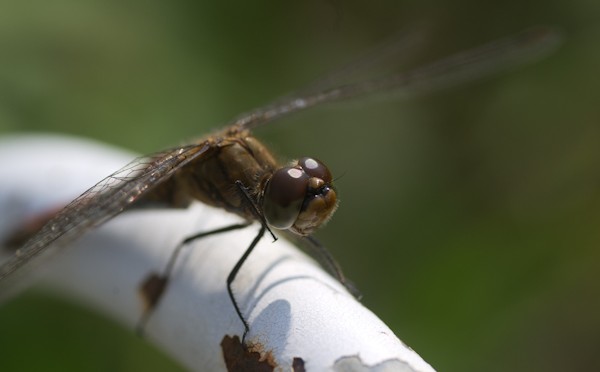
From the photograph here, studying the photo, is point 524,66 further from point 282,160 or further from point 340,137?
point 282,160

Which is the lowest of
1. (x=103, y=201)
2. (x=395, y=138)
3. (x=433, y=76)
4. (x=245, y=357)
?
(x=395, y=138)

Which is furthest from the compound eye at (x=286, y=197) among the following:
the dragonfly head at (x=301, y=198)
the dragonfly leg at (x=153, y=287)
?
the dragonfly leg at (x=153, y=287)

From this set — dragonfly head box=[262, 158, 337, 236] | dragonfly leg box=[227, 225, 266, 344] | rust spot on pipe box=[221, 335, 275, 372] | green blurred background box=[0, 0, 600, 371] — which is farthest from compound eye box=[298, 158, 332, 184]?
A: green blurred background box=[0, 0, 600, 371]

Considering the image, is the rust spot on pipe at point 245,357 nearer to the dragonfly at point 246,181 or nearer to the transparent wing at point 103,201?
the dragonfly at point 246,181

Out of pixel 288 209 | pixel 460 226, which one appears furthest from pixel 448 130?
pixel 288 209

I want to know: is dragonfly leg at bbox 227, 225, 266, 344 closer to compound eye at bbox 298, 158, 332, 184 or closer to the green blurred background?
→ compound eye at bbox 298, 158, 332, 184

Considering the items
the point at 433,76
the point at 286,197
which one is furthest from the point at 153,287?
the point at 433,76

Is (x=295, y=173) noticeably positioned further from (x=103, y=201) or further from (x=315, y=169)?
(x=103, y=201)
